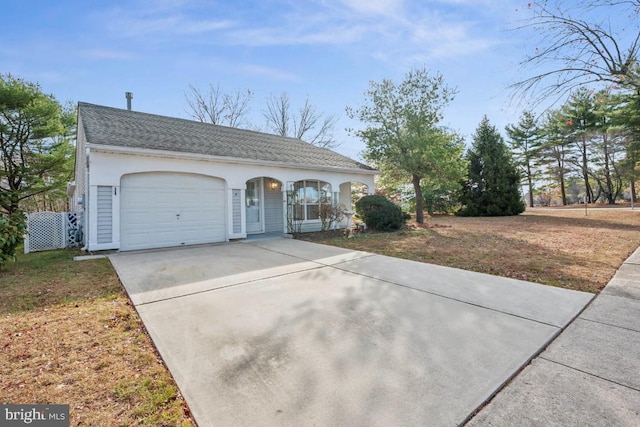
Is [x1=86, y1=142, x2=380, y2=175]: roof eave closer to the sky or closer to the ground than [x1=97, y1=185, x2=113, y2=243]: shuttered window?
closer to the sky

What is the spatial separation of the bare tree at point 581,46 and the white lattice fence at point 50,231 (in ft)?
49.1

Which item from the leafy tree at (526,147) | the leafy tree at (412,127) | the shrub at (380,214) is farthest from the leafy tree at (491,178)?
the leafy tree at (526,147)

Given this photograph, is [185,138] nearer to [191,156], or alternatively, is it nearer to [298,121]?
[191,156]

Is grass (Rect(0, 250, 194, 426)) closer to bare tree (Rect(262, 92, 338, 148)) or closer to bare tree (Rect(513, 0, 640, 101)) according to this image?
bare tree (Rect(513, 0, 640, 101))

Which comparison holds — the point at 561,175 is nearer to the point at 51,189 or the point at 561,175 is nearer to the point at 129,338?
the point at 129,338

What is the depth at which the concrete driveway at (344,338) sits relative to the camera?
1.95 metres

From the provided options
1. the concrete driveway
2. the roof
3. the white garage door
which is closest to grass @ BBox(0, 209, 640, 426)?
the concrete driveway

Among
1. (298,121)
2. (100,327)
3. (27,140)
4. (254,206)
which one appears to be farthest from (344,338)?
(298,121)

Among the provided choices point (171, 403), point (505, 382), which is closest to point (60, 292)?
point (171, 403)

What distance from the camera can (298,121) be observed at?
26500 mm

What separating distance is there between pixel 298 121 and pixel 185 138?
17644 mm

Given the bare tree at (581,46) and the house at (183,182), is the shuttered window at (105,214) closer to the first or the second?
the house at (183,182)

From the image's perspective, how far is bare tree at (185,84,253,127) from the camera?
23828 millimetres

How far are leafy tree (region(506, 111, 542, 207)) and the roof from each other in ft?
93.3
